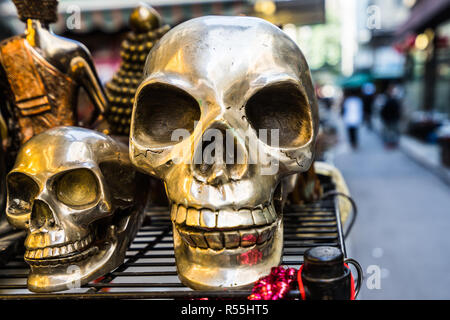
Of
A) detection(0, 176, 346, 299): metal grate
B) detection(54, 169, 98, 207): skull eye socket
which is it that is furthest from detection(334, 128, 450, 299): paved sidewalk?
detection(54, 169, 98, 207): skull eye socket

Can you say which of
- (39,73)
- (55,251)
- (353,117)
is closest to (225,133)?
(55,251)

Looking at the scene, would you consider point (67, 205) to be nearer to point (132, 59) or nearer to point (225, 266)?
point (225, 266)

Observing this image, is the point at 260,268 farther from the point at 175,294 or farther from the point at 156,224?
the point at 156,224

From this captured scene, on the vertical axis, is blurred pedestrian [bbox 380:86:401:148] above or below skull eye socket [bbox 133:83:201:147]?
below

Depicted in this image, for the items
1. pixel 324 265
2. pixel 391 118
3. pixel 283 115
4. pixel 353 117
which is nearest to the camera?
pixel 324 265

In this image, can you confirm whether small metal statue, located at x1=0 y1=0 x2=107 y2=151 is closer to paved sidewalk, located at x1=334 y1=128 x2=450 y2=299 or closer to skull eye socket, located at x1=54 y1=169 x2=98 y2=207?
skull eye socket, located at x1=54 y1=169 x2=98 y2=207

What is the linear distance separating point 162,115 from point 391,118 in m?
6.27

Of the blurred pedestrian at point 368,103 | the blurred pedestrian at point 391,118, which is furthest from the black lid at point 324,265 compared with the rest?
the blurred pedestrian at point 368,103

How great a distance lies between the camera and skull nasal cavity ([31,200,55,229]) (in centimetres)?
72

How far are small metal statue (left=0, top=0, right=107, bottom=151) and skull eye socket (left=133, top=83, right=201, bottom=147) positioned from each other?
296mm

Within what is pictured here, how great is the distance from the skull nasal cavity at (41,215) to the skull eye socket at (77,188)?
36 mm

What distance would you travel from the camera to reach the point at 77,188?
783 mm
